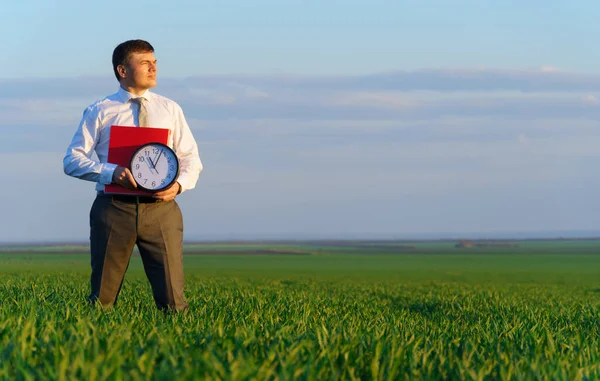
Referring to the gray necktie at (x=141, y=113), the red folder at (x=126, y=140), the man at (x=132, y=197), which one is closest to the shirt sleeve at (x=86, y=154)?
the man at (x=132, y=197)

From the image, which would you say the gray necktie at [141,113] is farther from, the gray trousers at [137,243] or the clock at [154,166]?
the gray trousers at [137,243]

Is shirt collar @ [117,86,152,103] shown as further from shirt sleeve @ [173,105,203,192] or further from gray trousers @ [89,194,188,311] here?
gray trousers @ [89,194,188,311]

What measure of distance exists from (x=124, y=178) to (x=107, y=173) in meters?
0.22

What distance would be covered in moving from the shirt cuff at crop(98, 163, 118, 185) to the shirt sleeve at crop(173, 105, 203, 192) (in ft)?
2.23

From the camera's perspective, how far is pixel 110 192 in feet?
23.7

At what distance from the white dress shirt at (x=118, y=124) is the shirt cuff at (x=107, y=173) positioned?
5.7 inches

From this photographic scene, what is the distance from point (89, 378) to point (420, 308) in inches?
499

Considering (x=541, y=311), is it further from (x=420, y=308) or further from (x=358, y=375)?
(x=358, y=375)

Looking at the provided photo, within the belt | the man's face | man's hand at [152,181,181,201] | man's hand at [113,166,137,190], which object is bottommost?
the belt

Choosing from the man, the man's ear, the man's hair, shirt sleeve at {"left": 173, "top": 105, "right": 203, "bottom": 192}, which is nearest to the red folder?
the man

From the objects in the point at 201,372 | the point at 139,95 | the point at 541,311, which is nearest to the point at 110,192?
the point at 139,95

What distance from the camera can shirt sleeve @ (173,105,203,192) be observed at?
24.9 ft

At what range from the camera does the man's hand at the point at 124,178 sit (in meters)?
7.04

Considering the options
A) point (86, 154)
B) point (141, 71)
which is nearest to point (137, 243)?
point (86, 154)
